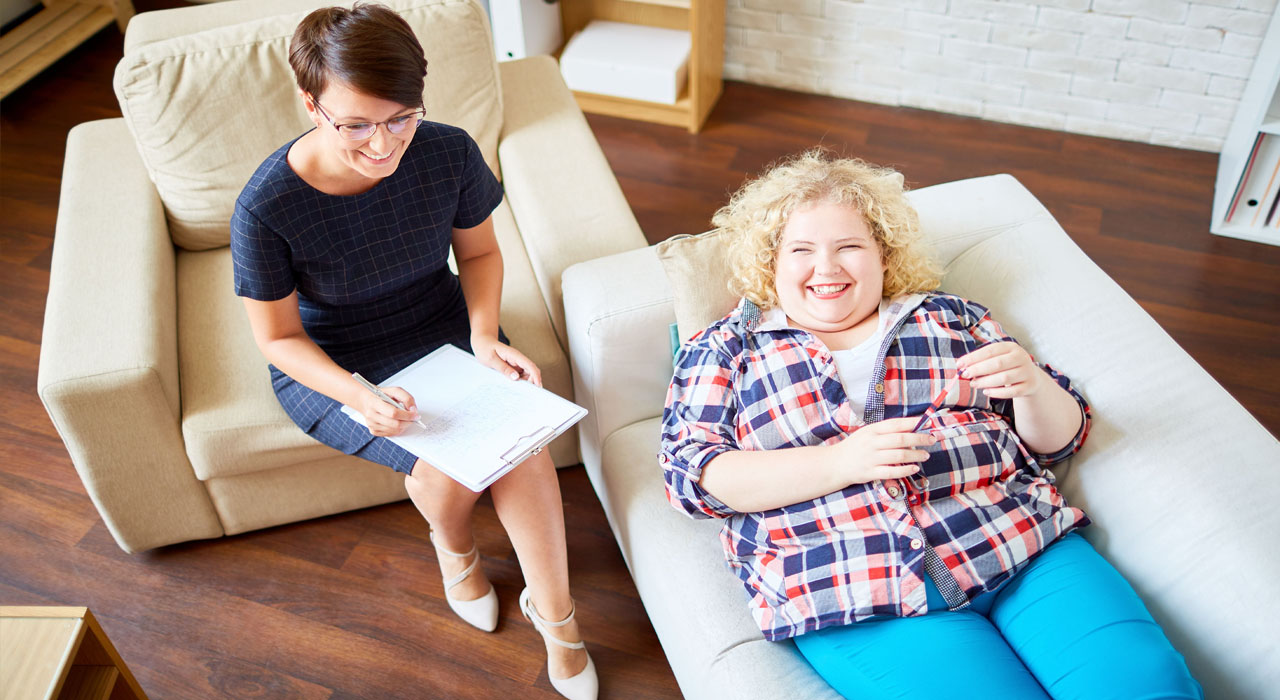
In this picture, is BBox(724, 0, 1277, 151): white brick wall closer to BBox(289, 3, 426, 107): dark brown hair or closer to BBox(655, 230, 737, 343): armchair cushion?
BBox(655, 230, 737, 343): armchair cushion

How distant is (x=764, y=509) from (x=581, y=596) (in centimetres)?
62

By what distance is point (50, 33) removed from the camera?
327 cm

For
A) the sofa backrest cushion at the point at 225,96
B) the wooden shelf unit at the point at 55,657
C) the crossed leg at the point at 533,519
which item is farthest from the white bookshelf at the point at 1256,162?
the wooden shelf unit at the point at 55,657

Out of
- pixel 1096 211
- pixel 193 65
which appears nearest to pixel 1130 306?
pixel 1096 211

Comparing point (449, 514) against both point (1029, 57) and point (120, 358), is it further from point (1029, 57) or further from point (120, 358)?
point (1029, 57)

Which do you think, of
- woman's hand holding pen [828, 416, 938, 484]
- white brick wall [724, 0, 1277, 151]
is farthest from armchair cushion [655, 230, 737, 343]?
white brick wall [724, 0, 1277, 151]

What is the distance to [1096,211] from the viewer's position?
271 centimetres

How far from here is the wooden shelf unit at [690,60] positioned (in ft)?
9.59

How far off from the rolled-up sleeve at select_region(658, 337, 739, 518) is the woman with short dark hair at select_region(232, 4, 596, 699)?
0.81 feet

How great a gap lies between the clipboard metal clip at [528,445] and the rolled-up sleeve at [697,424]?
0.59ft

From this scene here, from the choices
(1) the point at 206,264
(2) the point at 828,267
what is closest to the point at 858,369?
(2) the point at 828,267

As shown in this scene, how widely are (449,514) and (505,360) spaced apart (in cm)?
29

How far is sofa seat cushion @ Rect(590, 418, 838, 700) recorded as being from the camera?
4.33 feet

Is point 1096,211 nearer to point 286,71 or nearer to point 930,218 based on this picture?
point 930,218
